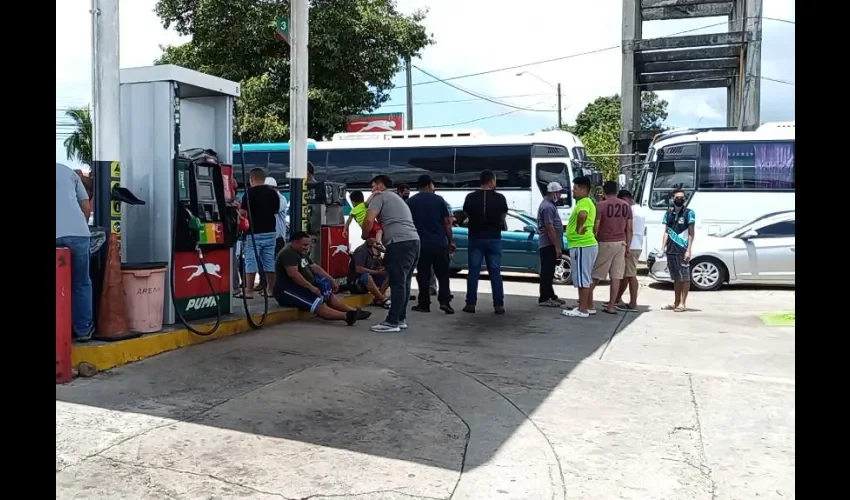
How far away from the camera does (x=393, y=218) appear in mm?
7871

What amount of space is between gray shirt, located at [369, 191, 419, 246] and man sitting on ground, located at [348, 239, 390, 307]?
5.31 feet

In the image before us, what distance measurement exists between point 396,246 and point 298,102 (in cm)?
270

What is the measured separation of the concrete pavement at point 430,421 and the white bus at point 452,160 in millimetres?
8350

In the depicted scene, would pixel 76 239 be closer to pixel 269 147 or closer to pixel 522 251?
pixel 522 251

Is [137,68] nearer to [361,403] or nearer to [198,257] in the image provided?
[198,257]

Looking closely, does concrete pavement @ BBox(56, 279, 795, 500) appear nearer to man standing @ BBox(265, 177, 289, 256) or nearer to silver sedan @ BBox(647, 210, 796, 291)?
man standing @ BBox(265, 177, 289, 256)

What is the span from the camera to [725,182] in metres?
15.5

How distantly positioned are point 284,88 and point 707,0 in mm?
13502

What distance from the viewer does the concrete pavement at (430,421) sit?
12.5 ft

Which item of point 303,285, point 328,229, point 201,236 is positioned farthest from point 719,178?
point 201,236

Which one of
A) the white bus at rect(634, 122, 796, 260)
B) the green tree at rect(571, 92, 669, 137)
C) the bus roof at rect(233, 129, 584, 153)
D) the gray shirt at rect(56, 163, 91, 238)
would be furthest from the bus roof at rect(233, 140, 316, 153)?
the green tree at rect(571, 92, 669, 137)

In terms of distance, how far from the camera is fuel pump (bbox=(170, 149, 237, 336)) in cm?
679

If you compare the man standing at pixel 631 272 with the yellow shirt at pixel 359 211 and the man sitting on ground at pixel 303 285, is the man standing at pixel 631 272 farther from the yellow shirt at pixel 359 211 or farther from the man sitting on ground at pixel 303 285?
the man sitting on ground at pixel 303 285

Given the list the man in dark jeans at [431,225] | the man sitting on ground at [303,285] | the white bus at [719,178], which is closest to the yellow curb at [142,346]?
the man sitting on ground at [303,285]
